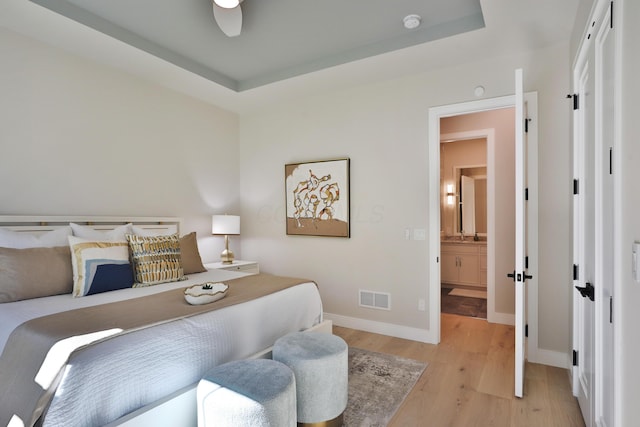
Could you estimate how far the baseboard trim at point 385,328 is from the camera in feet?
11.5

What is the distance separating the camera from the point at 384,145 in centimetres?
374

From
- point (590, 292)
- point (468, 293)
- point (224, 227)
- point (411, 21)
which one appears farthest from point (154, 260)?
point (468, 293)

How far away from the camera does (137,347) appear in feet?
5.27

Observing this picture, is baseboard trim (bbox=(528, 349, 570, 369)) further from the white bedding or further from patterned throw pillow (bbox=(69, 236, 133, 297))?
patterned throw pillow (bbox=(69, 236, 133, 297))

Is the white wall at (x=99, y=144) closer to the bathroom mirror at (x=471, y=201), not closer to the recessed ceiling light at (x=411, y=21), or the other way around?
the recessed ceiling light at (x=411, y=21)

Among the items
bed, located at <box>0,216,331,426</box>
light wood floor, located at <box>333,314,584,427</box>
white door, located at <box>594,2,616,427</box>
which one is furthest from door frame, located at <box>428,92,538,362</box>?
bed, located at <box>0,216,331,426</box>

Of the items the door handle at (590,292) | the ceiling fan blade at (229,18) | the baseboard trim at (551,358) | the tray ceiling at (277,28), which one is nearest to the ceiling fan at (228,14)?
the ceiling fan blade at (229,18)

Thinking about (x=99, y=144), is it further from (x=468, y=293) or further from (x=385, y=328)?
(x=468, y=293)

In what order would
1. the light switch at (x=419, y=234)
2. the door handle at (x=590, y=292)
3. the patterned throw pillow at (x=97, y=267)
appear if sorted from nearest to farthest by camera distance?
the door handle at (x=590, y=292)
the patterned throw pillow at (x=97, y=267)
the light switch at (x=419, y=234)

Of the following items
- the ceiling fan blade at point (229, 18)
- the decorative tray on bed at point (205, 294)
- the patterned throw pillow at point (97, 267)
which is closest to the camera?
the decorative tray on bed at point (205, 294)

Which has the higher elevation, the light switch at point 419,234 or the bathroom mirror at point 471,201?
the bathroom mirror at point 471,201

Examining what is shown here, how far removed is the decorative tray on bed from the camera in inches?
84.9

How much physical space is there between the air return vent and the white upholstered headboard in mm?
2229

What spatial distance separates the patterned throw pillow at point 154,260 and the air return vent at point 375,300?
195 cm
